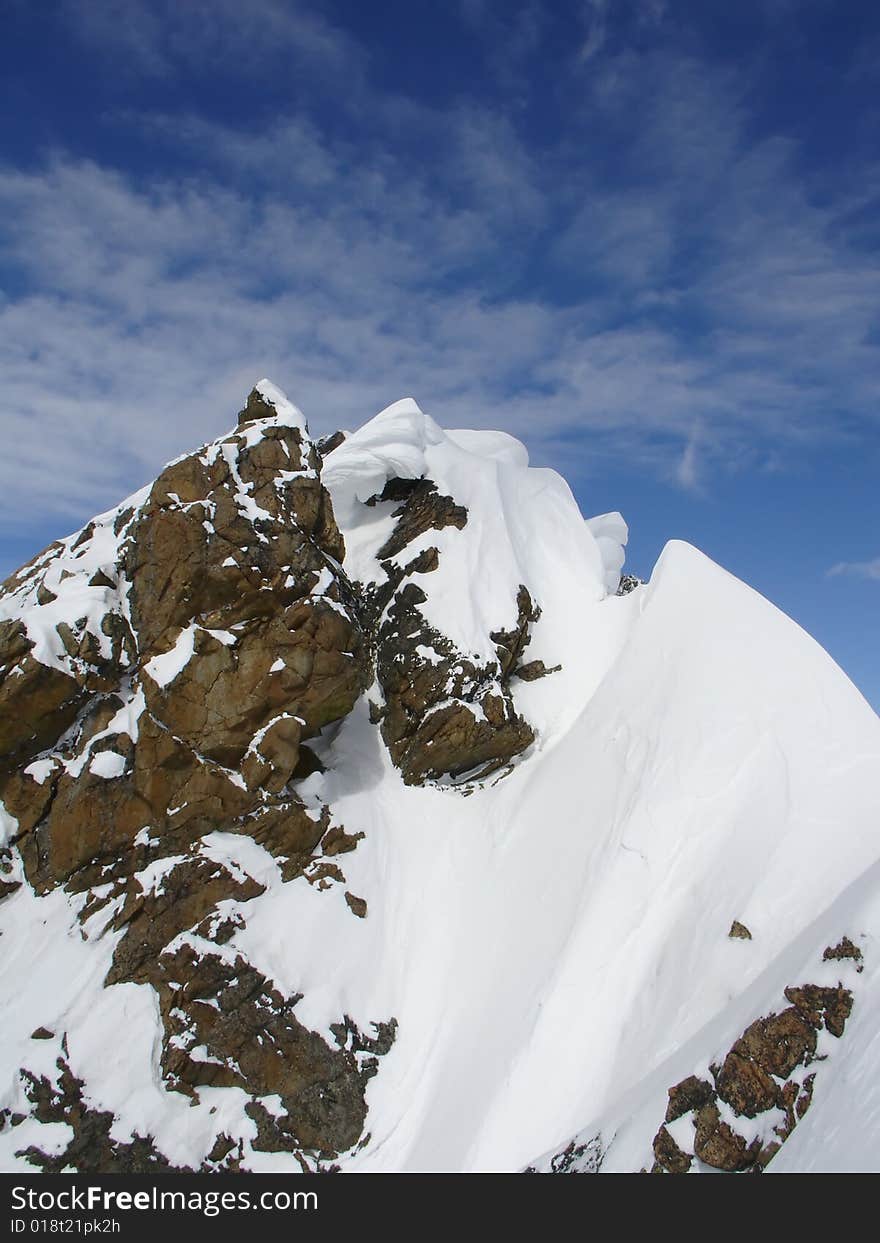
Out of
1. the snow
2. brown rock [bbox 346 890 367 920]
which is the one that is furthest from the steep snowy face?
the snow

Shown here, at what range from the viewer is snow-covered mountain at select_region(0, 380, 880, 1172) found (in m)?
11.9

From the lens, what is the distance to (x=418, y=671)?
19.6 metres

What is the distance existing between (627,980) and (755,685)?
7036mm

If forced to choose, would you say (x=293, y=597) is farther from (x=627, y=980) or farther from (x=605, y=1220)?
(x=605, y=1220)

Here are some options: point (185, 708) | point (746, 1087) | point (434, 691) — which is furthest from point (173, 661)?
point (746, 1087)

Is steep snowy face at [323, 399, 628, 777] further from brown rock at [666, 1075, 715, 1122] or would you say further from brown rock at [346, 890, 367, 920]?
brown rock at [666, 1075, 715, 1122]

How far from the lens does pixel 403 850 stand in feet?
58.1

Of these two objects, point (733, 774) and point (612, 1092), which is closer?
point (612, 1092)

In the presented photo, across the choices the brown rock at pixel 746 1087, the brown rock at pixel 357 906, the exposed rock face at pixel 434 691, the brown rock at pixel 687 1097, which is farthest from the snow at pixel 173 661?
the brown rock at pixel 746 1087

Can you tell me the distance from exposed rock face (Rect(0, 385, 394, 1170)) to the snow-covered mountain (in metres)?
0.08

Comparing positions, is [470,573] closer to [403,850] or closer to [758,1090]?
→ [403,850]

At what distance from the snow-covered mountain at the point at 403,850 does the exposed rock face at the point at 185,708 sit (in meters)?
0.08

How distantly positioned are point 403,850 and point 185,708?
6.17 meters

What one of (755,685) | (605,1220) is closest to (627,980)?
(605,1220)
